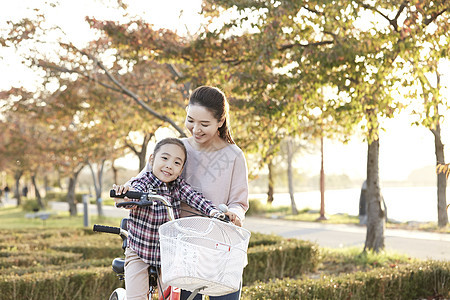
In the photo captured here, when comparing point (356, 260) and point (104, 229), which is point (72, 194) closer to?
point (356, 260)

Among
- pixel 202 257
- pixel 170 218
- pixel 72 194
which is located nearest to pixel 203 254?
pixel 202 257

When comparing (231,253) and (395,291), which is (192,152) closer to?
(231,253)

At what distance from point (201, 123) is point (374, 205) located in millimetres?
7802

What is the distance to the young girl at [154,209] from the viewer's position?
277 cm

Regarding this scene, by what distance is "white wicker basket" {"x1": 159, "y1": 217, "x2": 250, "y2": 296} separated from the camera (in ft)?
7.41

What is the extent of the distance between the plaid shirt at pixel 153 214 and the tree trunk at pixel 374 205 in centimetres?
765

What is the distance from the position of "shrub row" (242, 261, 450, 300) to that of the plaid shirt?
92.5 inches

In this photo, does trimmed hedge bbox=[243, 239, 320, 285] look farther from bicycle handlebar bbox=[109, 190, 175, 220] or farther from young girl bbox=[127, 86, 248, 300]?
bicycle handlebar bbox=[109, 190, 175, 220]

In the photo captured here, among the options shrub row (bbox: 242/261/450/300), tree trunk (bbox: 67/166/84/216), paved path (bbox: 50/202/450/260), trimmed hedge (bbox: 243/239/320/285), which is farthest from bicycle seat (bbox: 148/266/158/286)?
tree trunk (bbox: 67/166/84/216)

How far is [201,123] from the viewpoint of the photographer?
284 cm

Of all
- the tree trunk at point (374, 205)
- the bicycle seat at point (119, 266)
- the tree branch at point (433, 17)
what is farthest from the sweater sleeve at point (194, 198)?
the tree trunk at point (374, 205)

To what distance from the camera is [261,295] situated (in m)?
5.17

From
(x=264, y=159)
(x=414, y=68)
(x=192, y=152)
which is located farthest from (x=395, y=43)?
(x=192, y=152)

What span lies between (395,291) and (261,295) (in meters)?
2.05
